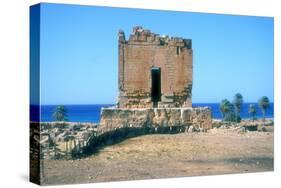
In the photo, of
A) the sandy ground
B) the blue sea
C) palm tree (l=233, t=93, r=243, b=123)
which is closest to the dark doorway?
the sandy ground

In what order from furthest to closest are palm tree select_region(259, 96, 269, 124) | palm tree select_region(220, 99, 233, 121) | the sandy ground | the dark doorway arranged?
1. palm tree select_region(259, 96, 269, 124)
2. palm tree select_region(220, 99, 233, 121)
3. the dark doorway
4. the sandy ground

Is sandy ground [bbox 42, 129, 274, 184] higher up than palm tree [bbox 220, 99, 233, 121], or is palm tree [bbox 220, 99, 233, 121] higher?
palm tree [bbox 220, 99, 233, 121]

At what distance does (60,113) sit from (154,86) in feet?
8.80

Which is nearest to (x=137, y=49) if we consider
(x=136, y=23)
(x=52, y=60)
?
(x=136, y=23)

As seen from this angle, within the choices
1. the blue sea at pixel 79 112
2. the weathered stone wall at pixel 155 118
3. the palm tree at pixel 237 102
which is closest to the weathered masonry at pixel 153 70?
the weathered stone wall at pixel 155 118

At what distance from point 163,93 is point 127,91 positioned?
0.99 metres

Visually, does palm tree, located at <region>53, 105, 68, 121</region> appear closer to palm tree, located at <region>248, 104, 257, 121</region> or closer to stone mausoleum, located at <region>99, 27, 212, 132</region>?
stone mausoleum, located at <region>99, 27, 212, 132</region>

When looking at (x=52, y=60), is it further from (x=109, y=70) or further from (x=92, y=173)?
(x=92, y=173)

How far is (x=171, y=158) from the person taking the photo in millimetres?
17188

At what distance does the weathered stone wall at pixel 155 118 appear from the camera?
16672 mm

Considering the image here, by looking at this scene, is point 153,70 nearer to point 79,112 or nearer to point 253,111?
point 79,112

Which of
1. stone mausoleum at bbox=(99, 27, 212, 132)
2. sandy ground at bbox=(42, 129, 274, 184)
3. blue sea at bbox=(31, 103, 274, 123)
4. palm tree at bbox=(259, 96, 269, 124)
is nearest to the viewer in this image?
blue sea at bbox=(31, 103, 274, 123)

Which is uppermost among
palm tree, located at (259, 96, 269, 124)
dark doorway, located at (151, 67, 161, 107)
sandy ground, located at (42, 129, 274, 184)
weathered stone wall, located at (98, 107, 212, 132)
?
dark doorway, located at (151, 67, 161, 107)

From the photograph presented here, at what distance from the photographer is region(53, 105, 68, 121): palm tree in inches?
627
